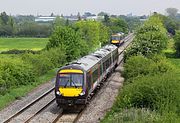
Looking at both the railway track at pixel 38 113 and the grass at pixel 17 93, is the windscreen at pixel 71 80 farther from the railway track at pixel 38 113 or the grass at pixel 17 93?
the grass at pixel 17 93

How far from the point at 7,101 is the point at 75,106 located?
579 cm

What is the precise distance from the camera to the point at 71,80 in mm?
22078

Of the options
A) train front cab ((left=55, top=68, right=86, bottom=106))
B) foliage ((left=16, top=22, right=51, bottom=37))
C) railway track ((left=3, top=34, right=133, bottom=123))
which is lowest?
foliage ((left=16, top=22, right=51, bottom=37))

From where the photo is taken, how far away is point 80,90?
71.8ft

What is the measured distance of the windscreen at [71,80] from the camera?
2197 centimetres

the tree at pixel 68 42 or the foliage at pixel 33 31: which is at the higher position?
the tree at pixel 68 42

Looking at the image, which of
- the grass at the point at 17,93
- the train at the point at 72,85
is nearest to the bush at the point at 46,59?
the grass at the point at 17,93

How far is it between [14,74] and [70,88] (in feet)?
35.8

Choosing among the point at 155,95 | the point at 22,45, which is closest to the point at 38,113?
the point at 155,95

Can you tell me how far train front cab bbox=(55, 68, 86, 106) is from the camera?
857 inches

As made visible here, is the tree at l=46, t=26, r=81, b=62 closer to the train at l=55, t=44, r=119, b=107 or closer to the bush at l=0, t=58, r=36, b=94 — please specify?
the bush at l=0, t=58, r=36, b=94

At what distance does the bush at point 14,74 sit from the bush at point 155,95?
12.7 m

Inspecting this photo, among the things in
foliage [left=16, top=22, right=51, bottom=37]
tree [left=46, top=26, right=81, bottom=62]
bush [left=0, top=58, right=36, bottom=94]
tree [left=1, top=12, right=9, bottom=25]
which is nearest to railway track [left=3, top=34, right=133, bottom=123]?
bush [left=0, top=58, right=36, bottom=94]

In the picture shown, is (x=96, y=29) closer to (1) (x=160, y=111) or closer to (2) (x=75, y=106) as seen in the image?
(2) (x=75, y=106)
